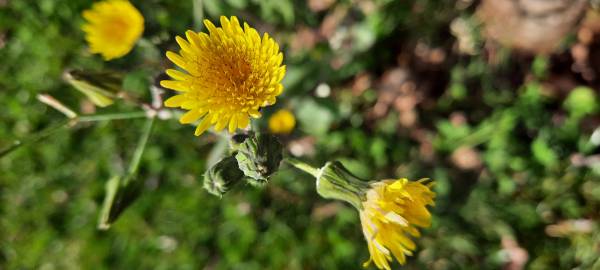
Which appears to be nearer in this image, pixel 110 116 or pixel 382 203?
pixel 382 203

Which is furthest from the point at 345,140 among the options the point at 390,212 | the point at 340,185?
the point at 390,212

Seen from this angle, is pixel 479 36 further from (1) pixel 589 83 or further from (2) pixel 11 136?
(2) pixel 11 136

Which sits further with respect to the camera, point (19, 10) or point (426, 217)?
point (19, 10)

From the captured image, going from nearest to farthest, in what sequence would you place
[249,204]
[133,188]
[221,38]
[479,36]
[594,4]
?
[221,38] → [133,188] → [594,4] → [479,36] → [249,204]

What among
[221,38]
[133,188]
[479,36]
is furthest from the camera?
[479,36]

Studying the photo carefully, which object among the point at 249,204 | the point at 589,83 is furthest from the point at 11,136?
the point at 589,83

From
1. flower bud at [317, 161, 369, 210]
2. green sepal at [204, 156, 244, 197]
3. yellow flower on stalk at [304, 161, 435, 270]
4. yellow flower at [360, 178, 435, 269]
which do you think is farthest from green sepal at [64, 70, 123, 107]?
yellow flower at [360, 178, 435, 269]

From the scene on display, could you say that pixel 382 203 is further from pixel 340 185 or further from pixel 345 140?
pixel 345 140
